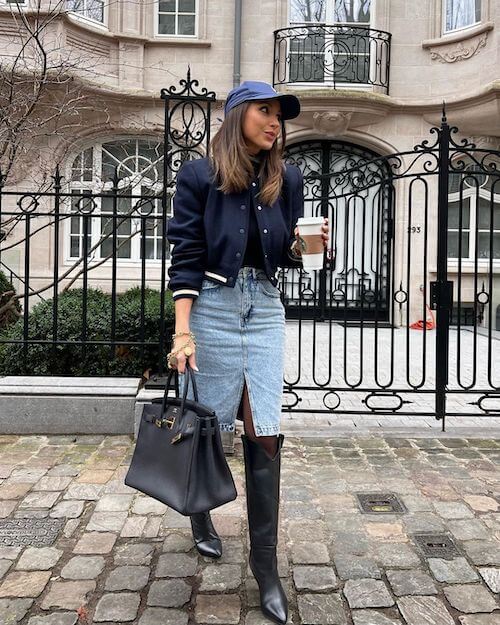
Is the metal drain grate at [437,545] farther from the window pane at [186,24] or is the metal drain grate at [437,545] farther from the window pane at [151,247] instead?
the window pane at [186,24]

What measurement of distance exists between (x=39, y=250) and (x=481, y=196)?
357 inches

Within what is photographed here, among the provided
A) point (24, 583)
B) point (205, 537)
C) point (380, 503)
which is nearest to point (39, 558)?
point (24, 583)

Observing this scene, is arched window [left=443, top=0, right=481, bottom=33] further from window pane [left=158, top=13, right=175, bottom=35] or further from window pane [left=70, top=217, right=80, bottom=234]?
window pane [left=70, top=217, right=80, bottom=234]

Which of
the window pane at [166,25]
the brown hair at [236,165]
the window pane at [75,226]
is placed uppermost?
the window pane at [166,25]

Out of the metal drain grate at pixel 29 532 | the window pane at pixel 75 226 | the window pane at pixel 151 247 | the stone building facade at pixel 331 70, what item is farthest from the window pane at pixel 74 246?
the metal drain grate at pixel 29 532

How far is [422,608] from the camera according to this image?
93.0 inches

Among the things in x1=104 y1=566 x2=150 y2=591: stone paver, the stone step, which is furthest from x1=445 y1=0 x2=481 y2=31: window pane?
x1=104 y1=566 x2=150 y2=591: stone paver

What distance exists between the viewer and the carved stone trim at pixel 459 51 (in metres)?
11.7

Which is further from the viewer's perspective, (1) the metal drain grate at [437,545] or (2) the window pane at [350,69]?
(2) the window pane at [350,69]

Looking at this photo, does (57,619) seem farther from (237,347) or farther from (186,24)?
(186,24)

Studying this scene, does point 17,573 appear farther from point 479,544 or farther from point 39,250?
point 39,250

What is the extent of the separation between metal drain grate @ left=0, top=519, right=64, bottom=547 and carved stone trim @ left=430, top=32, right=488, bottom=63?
11.9 metres

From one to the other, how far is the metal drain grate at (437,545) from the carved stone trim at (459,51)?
443 inches

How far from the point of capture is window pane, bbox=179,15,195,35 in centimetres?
1237
